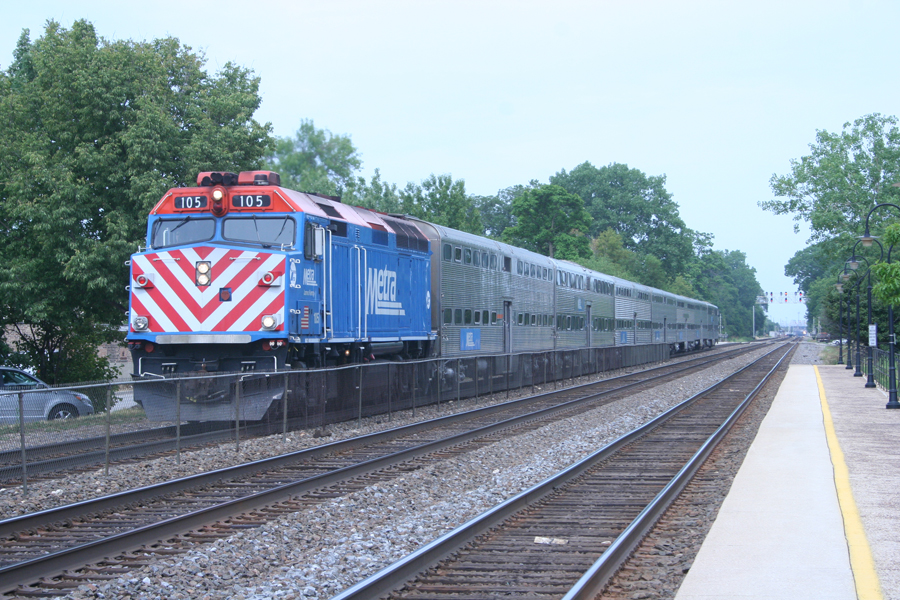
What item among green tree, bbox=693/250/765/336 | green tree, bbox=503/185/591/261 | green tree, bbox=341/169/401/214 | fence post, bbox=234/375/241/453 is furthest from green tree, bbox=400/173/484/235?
green tree, bbox=693/250/765/336

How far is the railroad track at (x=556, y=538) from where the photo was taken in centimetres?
675

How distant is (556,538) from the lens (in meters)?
8.46

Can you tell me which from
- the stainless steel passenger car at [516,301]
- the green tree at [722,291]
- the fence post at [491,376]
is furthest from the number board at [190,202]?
the green tree at [722,291]

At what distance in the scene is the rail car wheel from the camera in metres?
11.1

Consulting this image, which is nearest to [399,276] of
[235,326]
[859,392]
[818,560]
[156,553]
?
[235,326]

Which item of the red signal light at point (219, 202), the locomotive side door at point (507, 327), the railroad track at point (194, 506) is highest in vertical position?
the red signal light at point (219, 202)

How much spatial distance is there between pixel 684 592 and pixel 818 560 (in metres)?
1.51

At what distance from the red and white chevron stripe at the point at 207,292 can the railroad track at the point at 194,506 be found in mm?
2908

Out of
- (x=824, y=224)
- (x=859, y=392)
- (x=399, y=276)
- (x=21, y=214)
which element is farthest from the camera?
(x=824, y=224)

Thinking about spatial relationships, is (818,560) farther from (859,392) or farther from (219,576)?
(859,392)

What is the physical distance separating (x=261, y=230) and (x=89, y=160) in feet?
30.4

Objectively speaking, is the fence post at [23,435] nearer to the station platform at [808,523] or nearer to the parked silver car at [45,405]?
the parked silver car at [45,405]

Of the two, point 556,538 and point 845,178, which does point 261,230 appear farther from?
point 845,178

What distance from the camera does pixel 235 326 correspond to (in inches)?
602
